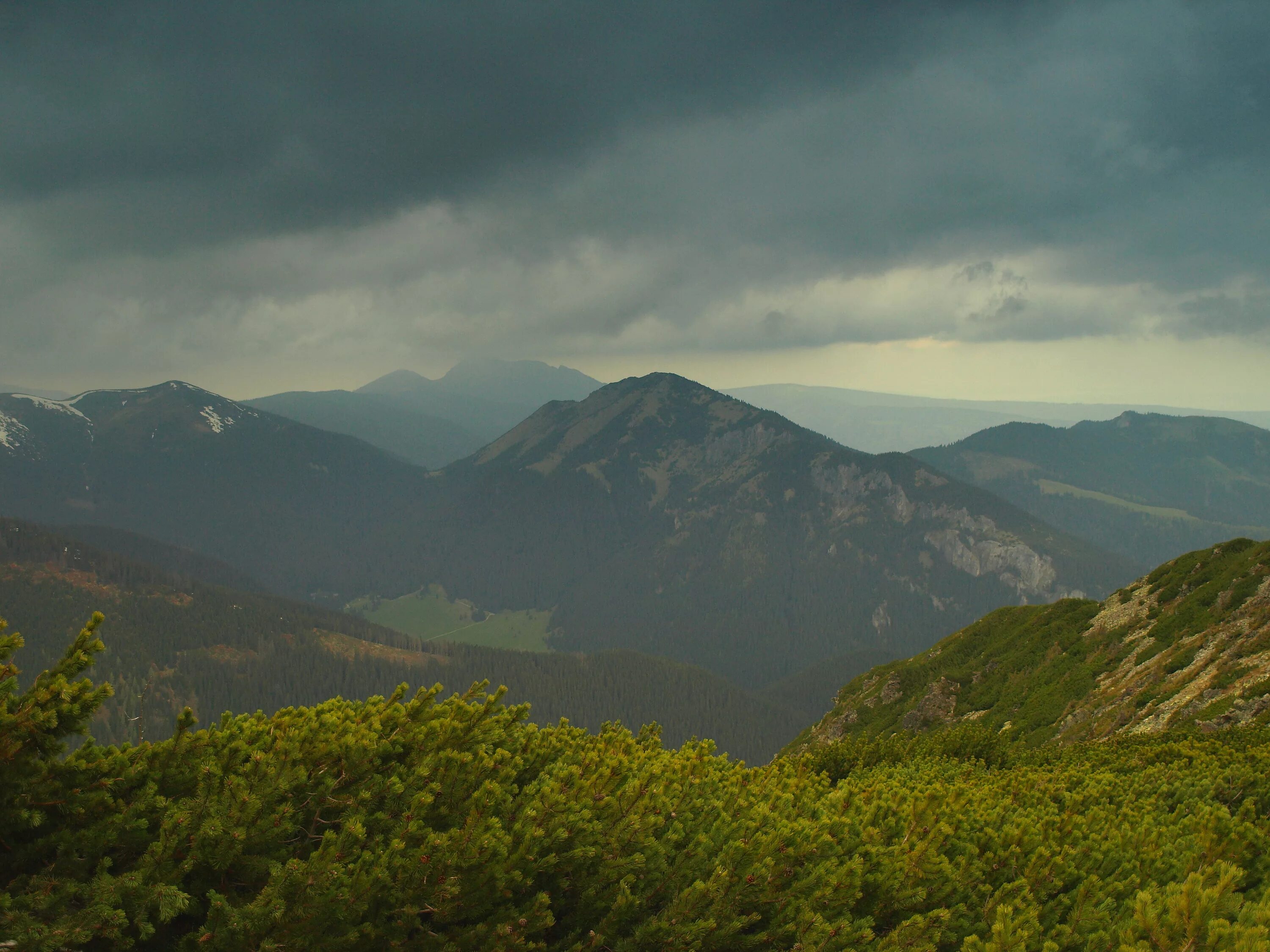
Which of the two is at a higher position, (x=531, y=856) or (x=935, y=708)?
(x=531, y=856)

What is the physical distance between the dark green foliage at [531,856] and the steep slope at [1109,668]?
23471 mm

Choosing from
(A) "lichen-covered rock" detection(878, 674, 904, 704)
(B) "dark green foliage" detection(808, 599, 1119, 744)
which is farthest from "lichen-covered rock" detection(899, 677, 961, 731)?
(A) "lichen-covered rock" detection(878, 674, 904, 704)

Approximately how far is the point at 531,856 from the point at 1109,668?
51270 mm

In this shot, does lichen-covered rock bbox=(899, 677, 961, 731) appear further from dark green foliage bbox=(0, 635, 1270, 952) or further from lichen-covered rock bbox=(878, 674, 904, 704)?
dark green foliage bbox=(0, 635, 1270, 952)

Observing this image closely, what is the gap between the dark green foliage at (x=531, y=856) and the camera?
8641mm

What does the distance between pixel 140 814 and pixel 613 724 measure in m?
11.3

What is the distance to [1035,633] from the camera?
63062 millimetres

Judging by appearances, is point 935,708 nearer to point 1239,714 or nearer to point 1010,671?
point 1010,671

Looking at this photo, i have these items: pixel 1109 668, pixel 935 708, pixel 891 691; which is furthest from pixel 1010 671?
pixel 891 691

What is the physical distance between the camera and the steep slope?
3344 cm

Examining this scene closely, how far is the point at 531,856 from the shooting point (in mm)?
10203

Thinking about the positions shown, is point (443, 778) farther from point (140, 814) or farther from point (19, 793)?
point (19, 793)

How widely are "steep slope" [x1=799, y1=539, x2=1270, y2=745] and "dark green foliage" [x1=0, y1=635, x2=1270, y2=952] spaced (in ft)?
77.0

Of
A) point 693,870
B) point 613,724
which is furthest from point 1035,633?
point 693,870
